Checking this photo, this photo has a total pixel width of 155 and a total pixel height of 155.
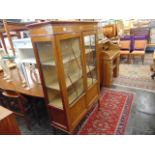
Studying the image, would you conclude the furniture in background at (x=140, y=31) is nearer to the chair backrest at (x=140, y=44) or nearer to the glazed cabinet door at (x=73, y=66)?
the chair backrest at (x=140, y=44)

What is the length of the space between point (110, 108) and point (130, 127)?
0.58 meters

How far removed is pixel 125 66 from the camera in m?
4.90

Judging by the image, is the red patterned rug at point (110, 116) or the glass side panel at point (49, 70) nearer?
the glass side panel at point (49, 70)

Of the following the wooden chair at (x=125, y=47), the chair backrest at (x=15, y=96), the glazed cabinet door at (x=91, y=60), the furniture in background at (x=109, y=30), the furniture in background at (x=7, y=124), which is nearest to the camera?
the furniture in background at (x=7, y=124)

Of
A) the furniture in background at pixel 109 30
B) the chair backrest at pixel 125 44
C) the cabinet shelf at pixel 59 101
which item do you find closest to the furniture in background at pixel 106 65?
the furniture in background at pixel 109 30

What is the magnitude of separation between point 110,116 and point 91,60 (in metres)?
1.10

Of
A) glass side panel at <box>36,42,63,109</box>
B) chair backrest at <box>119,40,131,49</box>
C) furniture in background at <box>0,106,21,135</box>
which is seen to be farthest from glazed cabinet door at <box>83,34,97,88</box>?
chair backrest at <box>119,40,131,49</box>

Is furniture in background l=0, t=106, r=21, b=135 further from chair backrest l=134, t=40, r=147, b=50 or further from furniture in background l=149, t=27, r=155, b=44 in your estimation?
furniture in background l=149, t=27, r=155, b=44

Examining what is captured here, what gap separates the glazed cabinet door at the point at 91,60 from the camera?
2055mm

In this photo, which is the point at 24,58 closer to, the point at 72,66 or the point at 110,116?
the point at 72,66

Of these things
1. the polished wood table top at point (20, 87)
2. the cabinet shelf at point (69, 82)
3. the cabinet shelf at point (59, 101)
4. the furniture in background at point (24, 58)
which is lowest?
the cabinet shelf at point (59, 101)

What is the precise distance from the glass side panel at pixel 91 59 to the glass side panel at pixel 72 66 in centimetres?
23

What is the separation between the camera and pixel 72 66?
1.88 m

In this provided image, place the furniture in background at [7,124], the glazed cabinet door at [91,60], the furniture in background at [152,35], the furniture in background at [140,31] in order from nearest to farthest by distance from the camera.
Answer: the furniture in background at [7,124]
the glazed cabinet door at [91,60]
the furniture in background at [140,31]
the furniture in background at [152,35]
